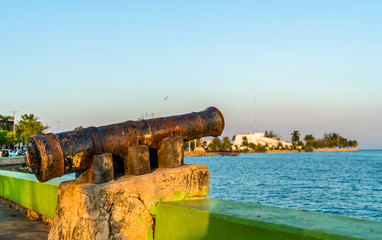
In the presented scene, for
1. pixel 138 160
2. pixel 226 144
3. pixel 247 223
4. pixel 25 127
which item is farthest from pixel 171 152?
pixel 226 144

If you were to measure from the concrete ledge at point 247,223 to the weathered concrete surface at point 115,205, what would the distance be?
0.19m

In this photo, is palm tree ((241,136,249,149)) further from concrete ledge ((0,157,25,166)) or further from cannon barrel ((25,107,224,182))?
cannon barrel ((25,107,224,182))

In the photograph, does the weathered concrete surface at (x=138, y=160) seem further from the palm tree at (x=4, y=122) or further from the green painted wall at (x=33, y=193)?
the palm tree at (x=4, y=122)

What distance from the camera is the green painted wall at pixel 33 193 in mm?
6713

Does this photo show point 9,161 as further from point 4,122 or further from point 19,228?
point 4,122

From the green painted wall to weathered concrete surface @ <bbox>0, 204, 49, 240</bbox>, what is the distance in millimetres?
231

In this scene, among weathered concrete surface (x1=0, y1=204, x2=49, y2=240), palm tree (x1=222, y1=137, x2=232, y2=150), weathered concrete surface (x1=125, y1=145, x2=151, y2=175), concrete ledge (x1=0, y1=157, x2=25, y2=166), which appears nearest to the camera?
weathered concrete surface (x1=125, y1=145, x2=151, y2=175)

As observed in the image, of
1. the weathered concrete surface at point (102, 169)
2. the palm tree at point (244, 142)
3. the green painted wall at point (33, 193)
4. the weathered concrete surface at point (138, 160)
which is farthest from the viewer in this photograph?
the palm tree at point (244, 142)

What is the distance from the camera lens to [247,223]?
3312mm

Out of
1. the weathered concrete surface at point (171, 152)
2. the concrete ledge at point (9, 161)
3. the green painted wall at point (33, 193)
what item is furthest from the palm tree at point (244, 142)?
the weathered concrete surface at point (171, 152)

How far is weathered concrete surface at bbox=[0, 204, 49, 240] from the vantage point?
20.5 feet

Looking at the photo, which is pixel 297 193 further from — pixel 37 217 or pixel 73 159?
pixel 73 159

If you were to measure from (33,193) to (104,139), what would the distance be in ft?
11.8

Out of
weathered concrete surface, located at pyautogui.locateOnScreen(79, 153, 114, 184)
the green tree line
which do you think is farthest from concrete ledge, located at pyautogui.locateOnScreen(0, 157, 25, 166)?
the green tree line
